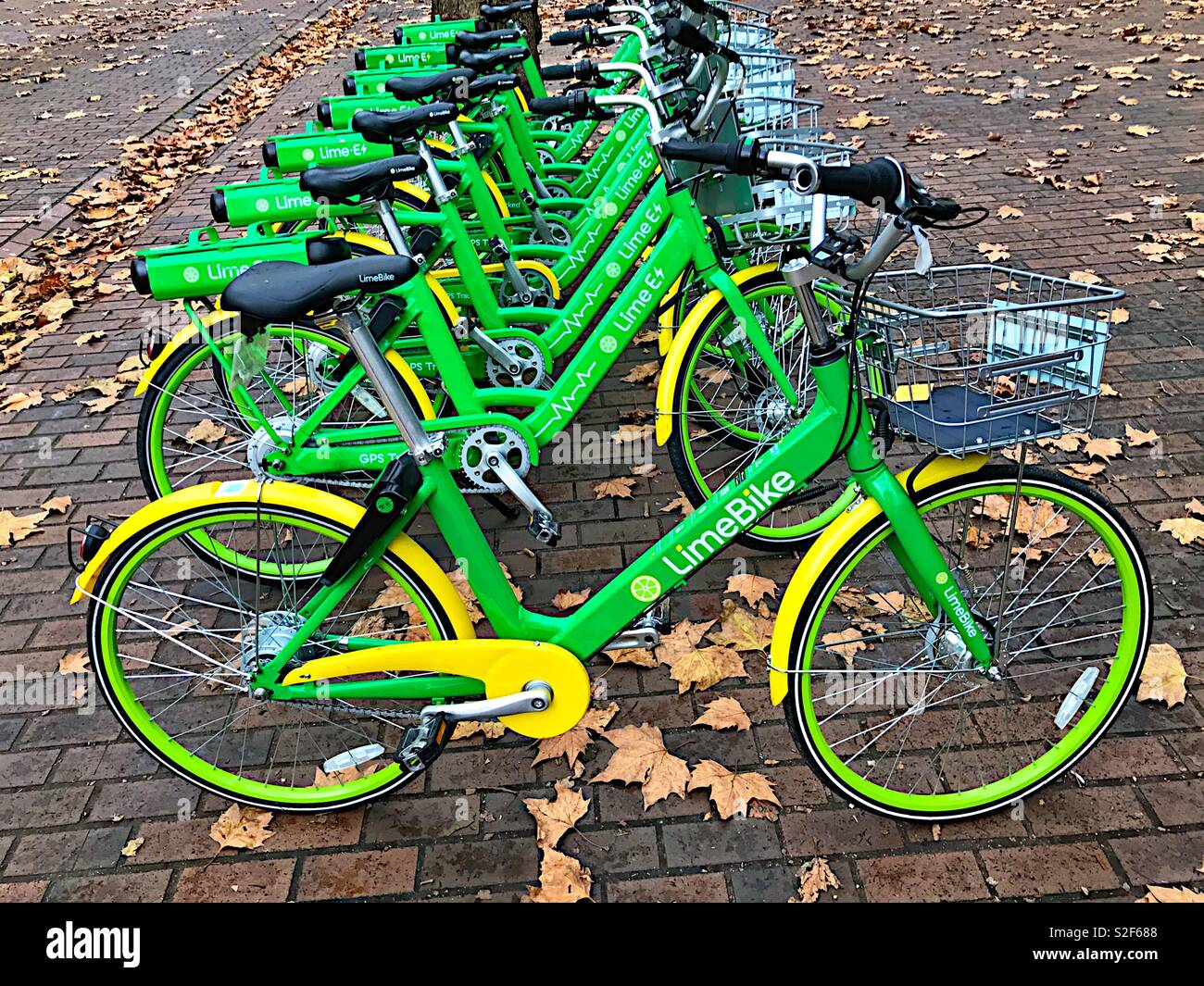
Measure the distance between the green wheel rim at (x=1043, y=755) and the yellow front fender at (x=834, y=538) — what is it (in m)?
0.06

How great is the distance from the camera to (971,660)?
2703 millimetres

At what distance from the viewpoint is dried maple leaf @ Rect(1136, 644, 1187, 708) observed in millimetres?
3105

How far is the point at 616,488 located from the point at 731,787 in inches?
66.9

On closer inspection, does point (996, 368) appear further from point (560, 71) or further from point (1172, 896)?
point (560, 71)

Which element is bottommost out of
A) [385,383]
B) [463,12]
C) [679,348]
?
[679,348]

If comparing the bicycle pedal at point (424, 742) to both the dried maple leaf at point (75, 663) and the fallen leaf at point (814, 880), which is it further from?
the dried maple leaf at point (75, 663)

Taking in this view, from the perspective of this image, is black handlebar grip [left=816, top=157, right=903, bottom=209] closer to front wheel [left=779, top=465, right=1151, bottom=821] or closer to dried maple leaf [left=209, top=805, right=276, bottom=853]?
front wheel [left=779, top=465, right=1151, bottom=821]

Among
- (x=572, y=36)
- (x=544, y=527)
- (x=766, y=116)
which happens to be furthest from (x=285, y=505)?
(x=766, y=116)

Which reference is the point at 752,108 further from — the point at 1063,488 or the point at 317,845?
the point at 317,845

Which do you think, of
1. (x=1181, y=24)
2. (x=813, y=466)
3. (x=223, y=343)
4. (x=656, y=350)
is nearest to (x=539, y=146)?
(x=656, y=350)

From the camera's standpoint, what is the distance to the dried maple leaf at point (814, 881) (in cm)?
263

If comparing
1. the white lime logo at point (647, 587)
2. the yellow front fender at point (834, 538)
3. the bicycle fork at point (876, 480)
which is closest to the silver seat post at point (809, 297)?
the bicycle fork at point (876, 480)

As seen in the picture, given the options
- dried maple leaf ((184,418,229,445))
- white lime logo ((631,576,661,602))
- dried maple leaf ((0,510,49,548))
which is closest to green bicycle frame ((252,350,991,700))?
white lime logo ((631,576,661,602))

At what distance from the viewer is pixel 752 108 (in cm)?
474
